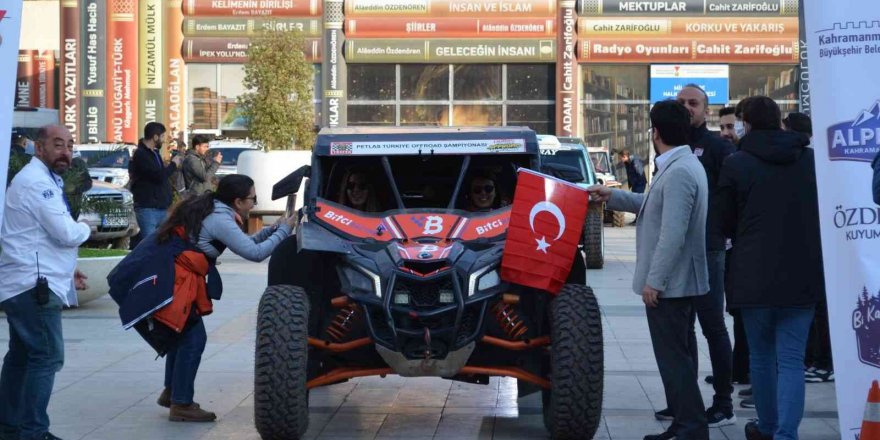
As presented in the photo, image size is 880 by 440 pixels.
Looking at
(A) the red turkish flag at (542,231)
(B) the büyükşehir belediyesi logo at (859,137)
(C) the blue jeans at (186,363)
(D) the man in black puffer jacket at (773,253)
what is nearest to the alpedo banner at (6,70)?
(C) the blue jeans at (186,363)

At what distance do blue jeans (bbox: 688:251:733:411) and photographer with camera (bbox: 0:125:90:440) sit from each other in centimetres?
362

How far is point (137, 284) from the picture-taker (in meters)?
8.02

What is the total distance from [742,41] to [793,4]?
5.40ft

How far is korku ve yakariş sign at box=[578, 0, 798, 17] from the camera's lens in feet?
121

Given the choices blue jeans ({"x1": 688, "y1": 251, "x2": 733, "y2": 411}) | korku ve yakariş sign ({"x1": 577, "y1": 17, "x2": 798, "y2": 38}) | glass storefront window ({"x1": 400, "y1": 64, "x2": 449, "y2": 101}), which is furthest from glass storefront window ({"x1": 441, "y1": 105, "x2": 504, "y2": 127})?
blue jeans ({"x1": 688, "y1": 251, "x2": 733, "y2": 411})

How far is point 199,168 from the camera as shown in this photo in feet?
62.6

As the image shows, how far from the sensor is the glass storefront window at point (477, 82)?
3809 cm

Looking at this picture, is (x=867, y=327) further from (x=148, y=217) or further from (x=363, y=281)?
(x=148, y=217)

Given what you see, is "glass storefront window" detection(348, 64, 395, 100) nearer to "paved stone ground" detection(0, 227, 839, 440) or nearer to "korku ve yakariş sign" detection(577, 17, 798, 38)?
"korku ve yakariş sign" detection(577, 17, 798, 38)

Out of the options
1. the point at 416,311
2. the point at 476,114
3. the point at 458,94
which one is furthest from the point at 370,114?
the point at 416,311

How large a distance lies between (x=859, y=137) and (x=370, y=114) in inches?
1278

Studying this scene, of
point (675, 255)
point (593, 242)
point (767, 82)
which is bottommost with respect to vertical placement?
point (593, 242)

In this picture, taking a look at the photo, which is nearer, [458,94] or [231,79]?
[458,94]

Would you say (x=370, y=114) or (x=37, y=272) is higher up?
(x=370, y=114)
